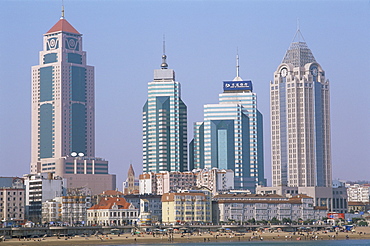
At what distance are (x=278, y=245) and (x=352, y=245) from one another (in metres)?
16.8

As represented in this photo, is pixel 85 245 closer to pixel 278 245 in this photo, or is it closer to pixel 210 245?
pixel 210 245

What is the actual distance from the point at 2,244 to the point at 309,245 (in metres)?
68.5

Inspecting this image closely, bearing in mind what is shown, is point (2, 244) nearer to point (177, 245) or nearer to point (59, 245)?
point (59, 245)

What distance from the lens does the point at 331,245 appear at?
19912cm

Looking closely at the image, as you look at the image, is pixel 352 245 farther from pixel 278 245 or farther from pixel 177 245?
pixel 177 245

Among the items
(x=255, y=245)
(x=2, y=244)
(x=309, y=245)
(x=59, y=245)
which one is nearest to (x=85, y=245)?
(x=59, y=245)

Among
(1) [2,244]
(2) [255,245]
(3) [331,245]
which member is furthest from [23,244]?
(3) [331,245]

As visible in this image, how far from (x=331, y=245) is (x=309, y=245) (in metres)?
5.39

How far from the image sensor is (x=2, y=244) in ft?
645

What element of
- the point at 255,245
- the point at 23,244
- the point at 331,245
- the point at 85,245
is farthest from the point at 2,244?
the point at 331,245

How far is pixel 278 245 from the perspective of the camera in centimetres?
19688

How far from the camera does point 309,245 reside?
648 ft

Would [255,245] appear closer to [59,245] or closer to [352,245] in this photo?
[352,245]

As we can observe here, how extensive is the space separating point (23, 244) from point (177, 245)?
3454cm
